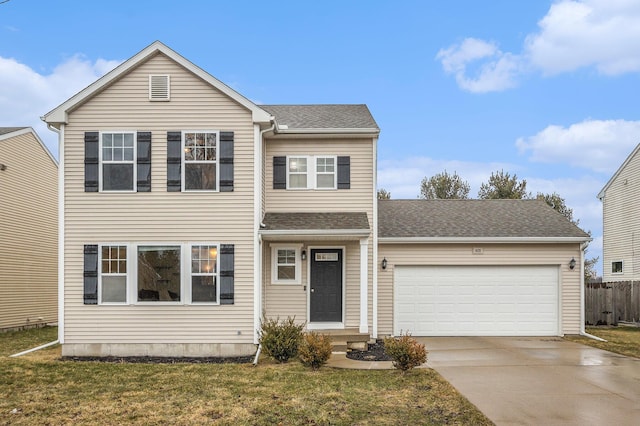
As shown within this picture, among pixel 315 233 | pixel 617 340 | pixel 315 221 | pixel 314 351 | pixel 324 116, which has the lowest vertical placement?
pixel 617 340

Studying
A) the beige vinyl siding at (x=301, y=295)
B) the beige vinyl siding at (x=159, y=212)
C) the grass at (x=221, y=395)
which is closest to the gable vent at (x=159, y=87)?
the beige vinyl siding at (x=159, y=212)

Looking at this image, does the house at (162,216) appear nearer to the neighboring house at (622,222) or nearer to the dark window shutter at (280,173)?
the dark window shutter at (280,173)

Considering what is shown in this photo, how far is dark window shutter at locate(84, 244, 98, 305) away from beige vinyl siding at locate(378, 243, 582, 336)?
7505 mm

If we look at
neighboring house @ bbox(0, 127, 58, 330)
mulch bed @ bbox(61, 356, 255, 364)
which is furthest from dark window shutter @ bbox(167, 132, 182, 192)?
neighboring house @ bbox(0, 127, 58, 330)

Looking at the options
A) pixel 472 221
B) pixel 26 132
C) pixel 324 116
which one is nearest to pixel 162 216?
pixel 324 116

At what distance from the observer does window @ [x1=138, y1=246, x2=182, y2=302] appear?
1334cm

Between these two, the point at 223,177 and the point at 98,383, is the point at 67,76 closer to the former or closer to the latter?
the point at 223,177

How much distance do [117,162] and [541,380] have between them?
10.1 metres

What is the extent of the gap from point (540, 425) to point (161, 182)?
9525 millimetres

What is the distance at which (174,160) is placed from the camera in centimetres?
1355

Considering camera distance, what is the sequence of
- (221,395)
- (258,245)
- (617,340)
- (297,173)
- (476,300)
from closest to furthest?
(221,395) → (258,245) → (297,173) → (617,340) → (476,300)

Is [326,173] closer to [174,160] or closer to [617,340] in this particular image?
[174,160]

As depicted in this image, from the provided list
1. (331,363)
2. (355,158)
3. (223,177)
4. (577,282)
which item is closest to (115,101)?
(223,177)

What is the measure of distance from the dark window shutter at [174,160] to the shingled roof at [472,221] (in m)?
5.93
